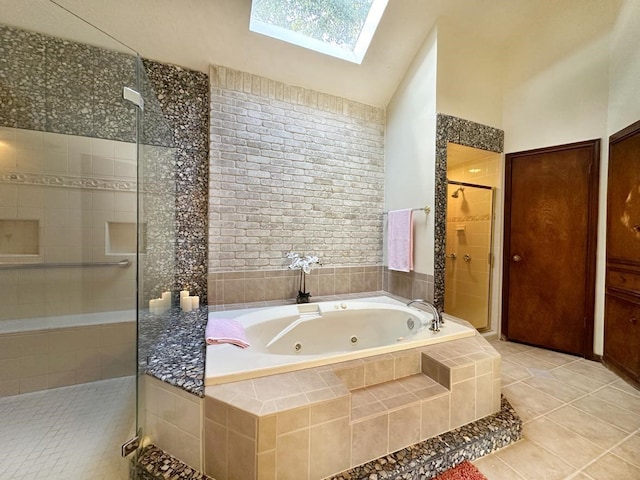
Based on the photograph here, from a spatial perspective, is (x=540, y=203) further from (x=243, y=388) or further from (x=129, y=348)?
(x=129, y=348)

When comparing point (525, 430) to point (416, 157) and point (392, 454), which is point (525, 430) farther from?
point (416, 157)

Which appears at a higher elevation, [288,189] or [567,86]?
[567,86]

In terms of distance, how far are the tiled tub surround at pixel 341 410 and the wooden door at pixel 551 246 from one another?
1567 millimetres

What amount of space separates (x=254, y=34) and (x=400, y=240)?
2278 mm

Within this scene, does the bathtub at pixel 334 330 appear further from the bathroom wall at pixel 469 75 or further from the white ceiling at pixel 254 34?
the white ceiling at pixel 254 34

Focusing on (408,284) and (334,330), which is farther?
(408,284)

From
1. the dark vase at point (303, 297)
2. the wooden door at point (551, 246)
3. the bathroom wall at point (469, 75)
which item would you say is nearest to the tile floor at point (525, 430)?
the wooden door at point (551, 246)

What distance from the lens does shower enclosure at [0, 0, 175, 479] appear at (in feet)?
5.87

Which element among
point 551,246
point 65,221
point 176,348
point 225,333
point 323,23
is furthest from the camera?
point 551,246

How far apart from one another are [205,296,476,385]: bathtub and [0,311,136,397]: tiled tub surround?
70 cm

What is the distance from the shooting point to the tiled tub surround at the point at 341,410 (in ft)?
3.43

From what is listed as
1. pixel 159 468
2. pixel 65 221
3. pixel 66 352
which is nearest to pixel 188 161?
pixel 65 221

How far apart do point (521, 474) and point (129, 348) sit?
247 centimetres

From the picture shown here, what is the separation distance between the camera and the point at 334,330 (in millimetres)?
2264
